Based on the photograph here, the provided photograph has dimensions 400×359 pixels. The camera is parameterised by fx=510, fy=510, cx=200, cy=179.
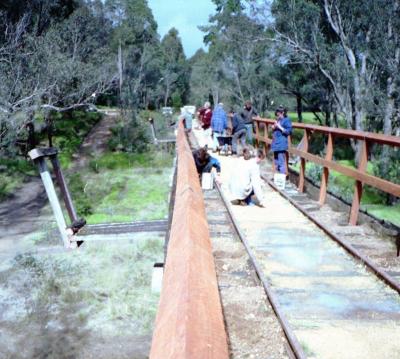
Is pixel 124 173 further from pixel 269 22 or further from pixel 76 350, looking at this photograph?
pixel 76 350

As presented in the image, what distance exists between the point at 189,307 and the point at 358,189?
5.09 m

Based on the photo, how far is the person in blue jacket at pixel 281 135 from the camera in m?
9.98

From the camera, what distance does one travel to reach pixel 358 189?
665cm

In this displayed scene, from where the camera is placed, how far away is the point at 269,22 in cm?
2814

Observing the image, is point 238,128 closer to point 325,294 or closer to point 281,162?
point 281,162

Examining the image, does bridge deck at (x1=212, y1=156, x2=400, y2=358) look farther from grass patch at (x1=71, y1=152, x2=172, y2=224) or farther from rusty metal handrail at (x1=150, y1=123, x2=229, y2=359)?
grass patch at (x1=71, y1=152, x2=172, y2=224)

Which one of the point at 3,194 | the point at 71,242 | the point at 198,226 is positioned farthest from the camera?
the point at 3,194

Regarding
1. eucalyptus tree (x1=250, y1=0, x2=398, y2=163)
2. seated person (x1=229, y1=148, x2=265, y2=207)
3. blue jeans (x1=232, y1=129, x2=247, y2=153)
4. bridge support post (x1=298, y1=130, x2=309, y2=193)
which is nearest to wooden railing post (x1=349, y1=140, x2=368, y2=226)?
seated person (x1=229, y1=148, x2=265, y2=207)

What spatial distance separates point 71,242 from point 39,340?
9.29 ft

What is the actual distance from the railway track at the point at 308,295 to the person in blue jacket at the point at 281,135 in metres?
3.63

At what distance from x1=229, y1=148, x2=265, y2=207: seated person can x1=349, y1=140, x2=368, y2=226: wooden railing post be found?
1.74 m

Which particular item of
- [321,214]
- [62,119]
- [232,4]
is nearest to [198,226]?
[321,214]

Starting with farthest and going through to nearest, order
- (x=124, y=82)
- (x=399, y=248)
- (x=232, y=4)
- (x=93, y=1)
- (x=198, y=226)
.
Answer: (x=124, y=82) < (x=93, y=1) < (x=232, y=4) < (x=399, y=248) < (x=198, y=226)

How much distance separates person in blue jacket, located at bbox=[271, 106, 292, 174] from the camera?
393 inches
